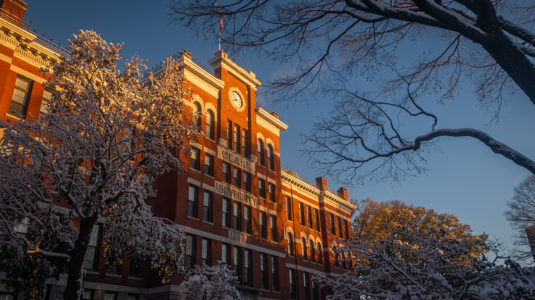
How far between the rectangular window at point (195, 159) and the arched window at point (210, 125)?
75.8 inches

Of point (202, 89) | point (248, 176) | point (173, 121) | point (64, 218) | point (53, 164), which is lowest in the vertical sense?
point (64, 218)

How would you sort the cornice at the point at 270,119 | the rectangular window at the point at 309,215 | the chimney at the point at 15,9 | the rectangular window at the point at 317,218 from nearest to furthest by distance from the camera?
the chimney at the point at 15,9, the cornice at the point at 270,119, the rectangular window at the point at 309,215, the rectangular window at the point at 317,218

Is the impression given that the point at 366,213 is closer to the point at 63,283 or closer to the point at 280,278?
the point at 280,278

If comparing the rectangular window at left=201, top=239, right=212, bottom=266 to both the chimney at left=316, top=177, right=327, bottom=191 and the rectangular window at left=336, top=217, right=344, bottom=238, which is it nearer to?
the chimney at left=316, top=177, right=327, bottom=191

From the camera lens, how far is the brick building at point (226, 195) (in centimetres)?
Answer: 2073

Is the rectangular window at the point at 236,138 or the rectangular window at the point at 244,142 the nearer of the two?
→ the rectangular window at the point at 236,138

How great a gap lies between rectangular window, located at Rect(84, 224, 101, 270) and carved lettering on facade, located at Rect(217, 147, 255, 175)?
33.2 ft

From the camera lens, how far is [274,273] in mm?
31531

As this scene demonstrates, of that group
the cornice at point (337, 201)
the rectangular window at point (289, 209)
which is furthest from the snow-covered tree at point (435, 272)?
the cornice at point (337, 201)

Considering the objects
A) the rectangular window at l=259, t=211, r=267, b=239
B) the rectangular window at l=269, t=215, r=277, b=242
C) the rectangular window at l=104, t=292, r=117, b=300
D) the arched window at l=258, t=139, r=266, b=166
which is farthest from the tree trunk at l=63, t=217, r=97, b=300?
the arched window at l=258, t=139, r=266, b=166

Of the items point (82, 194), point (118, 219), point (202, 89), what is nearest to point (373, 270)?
point (118, 219)

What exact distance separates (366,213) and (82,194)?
35.7 meters

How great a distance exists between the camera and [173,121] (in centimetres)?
1639

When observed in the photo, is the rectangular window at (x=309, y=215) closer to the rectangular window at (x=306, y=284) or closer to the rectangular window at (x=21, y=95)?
the rectangular window at (x=306, y=284)
